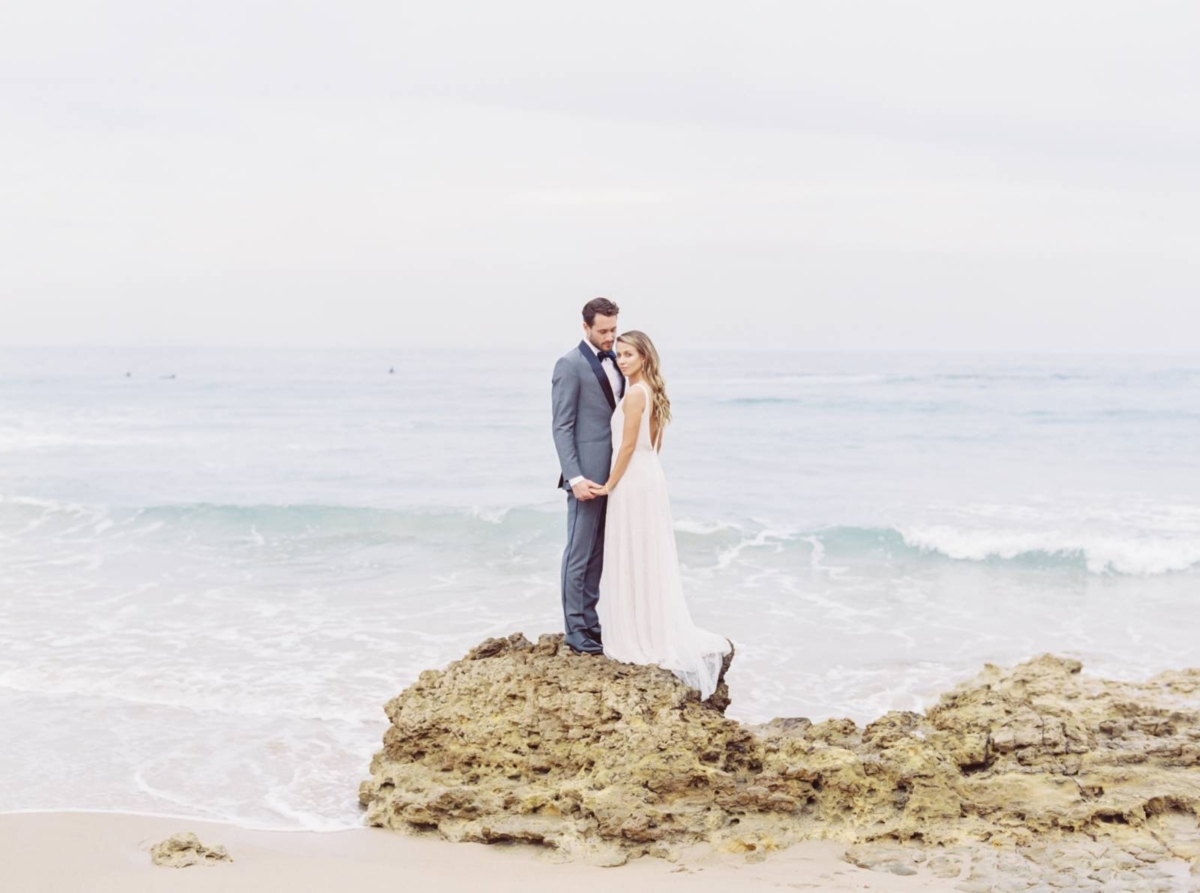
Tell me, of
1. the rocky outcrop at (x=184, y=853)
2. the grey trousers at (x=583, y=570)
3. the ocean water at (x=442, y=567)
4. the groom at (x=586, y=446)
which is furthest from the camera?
the ocean water at (x=442, y=567)

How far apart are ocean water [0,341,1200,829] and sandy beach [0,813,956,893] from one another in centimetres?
55

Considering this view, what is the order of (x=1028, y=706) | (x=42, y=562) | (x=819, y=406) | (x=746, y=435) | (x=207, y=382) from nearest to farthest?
1. (x=1028, y=706)
2. (x=42, y=562)
3. (x=746, y=435)
4. (x=819, y=406)
5. (x=207, y=382)

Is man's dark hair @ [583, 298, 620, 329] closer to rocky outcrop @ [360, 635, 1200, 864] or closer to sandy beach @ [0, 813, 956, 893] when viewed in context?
rocky outcrop @ [360, 635, 1200, 864]

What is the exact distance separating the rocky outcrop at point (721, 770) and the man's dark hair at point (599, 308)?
6.30 feet

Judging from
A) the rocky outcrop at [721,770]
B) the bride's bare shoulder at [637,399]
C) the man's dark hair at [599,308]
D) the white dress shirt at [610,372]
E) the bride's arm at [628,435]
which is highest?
the man's dark hair at [599,308]

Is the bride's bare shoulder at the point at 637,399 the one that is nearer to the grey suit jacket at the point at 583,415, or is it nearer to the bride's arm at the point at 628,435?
the bride's arm at the point at 628,435

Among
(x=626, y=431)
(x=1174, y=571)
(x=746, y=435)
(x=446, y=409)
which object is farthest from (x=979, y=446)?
(x=626, y=431)

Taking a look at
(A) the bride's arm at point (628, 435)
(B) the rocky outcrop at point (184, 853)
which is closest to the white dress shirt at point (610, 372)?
(A) the bride's arm at point (628, 435)

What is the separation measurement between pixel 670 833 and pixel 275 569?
32.4 ft

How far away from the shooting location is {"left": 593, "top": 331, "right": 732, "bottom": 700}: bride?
6.23 meters

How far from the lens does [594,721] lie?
19.6 ft

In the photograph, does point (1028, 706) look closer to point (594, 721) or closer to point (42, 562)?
point (594, 721)

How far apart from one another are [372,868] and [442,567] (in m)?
8.99

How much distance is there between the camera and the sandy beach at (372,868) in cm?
494
